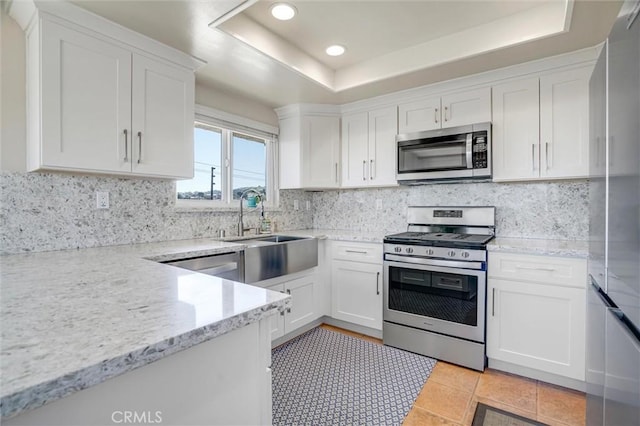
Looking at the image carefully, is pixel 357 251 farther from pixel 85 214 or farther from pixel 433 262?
pixel 85 214

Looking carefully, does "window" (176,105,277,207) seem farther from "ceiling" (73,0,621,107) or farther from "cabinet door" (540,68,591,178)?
"cabinet door" (540,68,591,178)

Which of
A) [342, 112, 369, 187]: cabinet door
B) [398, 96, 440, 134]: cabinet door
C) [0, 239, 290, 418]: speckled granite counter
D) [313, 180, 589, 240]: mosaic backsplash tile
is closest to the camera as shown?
[0, 239, 290, 418]: speckled granite counter

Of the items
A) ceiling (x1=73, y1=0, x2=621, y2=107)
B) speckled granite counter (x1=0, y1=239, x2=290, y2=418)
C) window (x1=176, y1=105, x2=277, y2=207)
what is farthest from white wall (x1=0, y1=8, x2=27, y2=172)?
window (x1=176, y1=105, x2=277, y2=207)

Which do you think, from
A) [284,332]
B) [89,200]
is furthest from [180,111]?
[284,332]

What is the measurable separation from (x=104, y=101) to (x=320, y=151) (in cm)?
195

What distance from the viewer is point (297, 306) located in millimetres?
2740

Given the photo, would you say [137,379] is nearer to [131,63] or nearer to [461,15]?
[131,63]

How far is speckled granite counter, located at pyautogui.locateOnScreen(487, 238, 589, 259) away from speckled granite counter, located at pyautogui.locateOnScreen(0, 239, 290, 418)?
1.89 meters

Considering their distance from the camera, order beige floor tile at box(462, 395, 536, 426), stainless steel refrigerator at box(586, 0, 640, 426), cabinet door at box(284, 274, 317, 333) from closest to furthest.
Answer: stainless steel refrigerator at box(586, 0, 640, 426) → beige floor tile at box(462, 395, 536, 426) → cabinet door at box(284, 274, 317, 333)

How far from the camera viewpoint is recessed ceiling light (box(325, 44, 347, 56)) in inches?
97.3

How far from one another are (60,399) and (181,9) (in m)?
1.89

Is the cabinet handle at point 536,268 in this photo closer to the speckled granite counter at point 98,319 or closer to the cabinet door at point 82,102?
the speckled granite counter at point 98,319

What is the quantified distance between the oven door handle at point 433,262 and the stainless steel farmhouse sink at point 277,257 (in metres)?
0.68

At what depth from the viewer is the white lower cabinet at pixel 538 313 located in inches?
77.8
